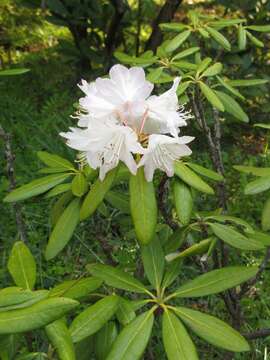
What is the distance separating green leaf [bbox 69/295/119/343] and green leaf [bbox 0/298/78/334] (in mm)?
180

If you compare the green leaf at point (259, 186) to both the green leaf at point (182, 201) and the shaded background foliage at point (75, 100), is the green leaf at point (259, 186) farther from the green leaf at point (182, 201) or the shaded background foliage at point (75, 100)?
the shaded background foliage at point (75, 100)

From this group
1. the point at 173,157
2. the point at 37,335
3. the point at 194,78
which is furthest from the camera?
the point at 37,335

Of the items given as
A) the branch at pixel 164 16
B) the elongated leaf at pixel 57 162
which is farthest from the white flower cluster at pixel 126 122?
the branch at pixel 164 16

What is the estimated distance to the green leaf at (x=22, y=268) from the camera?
114 centimetres

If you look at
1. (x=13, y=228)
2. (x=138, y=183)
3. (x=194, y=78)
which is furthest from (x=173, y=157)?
(x=13, y=228)

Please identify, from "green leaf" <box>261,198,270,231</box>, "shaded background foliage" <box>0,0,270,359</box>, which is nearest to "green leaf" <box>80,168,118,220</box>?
"green leaf" <box>261,198,270,231</box>

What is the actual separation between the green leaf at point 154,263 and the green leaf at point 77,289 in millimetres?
145

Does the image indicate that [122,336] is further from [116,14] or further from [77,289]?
[116,14]

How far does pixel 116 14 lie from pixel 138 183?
2.82 meters

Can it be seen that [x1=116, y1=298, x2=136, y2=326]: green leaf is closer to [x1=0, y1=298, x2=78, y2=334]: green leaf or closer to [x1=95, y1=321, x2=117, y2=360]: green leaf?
[x1=95, y1=321, x2=117, y2=360]: green leaf

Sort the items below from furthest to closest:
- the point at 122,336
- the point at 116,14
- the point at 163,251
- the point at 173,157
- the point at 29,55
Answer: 1. the point at 29,55
2. the point at 116,14
3. the point at 163,251
4. the point at 173,157
5. the point at 122,336

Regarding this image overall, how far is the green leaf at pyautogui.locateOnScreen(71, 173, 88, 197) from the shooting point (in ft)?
4.23

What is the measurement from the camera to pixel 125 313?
117 cm

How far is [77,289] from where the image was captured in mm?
1161
